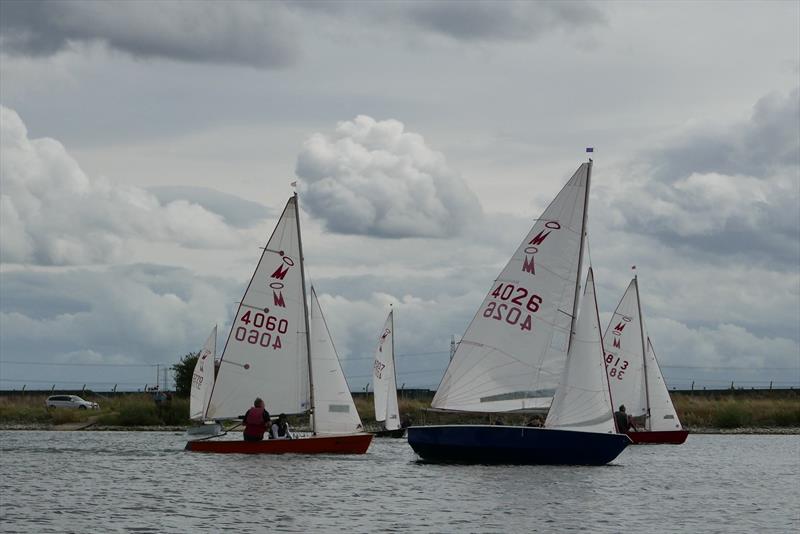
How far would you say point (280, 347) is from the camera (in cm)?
4578

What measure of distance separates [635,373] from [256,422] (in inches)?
1028

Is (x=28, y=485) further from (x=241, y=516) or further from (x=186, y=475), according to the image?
(x=241, y=516)

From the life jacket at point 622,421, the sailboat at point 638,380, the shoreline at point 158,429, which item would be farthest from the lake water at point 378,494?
the shoreline at point 158,429

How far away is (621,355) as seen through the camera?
209 ft

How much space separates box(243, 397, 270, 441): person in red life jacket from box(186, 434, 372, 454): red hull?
0.75ft

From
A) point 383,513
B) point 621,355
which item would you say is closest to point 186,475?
point 383,513

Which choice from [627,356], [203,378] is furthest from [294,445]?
[203,378]

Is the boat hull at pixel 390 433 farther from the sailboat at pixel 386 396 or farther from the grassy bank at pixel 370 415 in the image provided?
the grassy bank at pixel 370 415

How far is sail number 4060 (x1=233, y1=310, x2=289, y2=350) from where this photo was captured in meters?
45.8

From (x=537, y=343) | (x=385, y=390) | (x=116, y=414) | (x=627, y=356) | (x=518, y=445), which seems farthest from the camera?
(x=116, y=414)

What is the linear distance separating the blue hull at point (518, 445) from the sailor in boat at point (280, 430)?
17.6ft

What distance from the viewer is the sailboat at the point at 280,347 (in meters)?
45.6

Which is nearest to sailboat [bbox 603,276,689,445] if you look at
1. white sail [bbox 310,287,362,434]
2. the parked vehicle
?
white sail [bbox 310,287,362,434]

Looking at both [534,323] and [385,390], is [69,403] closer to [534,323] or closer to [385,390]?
[385,390]
